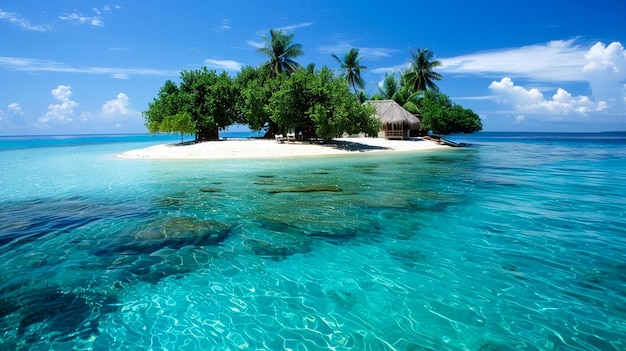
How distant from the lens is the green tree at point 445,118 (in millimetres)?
53438

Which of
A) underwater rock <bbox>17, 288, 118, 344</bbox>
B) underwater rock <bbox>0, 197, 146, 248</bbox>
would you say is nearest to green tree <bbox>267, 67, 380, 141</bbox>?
underwater rock <bbox>0, 197, 146, 248</bbox>

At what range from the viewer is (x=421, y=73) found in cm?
5666

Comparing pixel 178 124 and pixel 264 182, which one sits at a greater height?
pixel 178 124

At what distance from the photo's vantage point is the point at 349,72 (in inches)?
2042

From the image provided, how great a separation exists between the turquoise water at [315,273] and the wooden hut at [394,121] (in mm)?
33458

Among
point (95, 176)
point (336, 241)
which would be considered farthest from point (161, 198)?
point (95, 176)

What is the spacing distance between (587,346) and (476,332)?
3.70 feet

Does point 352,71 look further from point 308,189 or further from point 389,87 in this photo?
point 308,189

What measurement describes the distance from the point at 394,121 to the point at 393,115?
110 centimetres

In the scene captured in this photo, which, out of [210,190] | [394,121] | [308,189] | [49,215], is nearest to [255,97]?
[394,121]

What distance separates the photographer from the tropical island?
32.9 m

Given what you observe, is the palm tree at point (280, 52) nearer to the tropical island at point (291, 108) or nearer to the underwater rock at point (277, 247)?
the tropical island at point (291, 108)

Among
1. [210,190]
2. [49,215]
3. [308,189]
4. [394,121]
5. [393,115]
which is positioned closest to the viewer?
[49,215]

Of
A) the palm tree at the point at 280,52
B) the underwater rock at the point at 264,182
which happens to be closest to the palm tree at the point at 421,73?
the palm tree at the point at 280,52
